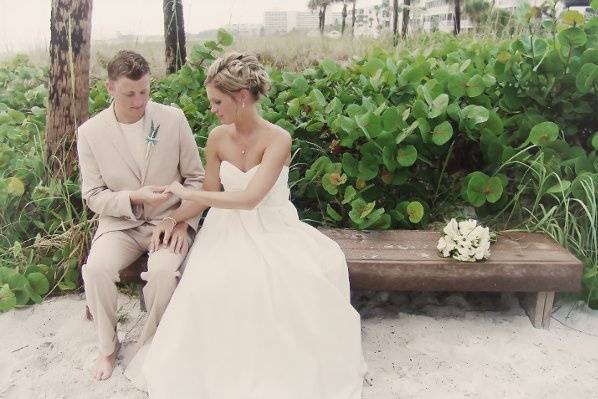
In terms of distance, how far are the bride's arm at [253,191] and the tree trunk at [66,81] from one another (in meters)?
1.19

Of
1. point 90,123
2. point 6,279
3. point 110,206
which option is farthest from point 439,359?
point 6,279

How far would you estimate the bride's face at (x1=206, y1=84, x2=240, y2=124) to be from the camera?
255cm

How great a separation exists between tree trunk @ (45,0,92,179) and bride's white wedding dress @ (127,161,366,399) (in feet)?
4.45

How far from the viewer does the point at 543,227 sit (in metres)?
3.25

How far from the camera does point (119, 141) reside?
2.70 meters

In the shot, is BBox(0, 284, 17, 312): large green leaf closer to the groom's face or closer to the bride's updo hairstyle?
the groom's face

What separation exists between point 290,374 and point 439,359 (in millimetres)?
768

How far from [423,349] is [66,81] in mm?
2484

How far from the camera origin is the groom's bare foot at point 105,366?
2.52m

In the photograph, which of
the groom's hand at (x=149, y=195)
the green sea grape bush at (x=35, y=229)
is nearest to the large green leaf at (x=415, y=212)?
the groom's hand at (x=149, y=195)

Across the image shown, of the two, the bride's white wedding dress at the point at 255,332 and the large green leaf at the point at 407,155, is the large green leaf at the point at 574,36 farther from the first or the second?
the bride's white wedding dress at the point at 255,332

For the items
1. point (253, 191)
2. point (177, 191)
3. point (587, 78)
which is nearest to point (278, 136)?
point (253, 191)

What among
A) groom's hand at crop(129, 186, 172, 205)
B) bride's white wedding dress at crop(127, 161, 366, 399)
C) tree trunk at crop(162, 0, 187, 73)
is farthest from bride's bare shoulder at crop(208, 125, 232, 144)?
tree trunk at crop(162, 0, 187, 73)

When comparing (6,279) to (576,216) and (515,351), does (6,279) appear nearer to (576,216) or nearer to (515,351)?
(515,351)
